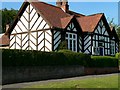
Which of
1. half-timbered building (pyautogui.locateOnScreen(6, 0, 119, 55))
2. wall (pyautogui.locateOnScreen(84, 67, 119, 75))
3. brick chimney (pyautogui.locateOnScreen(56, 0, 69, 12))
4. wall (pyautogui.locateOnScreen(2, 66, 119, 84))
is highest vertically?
brick chimney (pyautogui.locateOnScreen(56, 0, 69, 12))

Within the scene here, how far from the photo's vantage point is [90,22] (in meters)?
46.9

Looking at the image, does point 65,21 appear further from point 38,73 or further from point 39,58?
point 38,73

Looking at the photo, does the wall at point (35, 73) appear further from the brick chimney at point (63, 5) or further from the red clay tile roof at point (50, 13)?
the brick chimney at point (63, 5)

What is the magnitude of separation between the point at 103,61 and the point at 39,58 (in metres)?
13.7

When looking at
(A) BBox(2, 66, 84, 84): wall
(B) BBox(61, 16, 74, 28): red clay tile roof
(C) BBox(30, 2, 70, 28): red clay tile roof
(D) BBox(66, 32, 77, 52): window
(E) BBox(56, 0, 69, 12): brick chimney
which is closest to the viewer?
(A) BBox(2, 66, 84, 84): wall

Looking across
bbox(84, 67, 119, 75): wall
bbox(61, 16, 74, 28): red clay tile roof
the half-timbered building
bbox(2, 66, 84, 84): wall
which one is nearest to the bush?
bbox(84, 67, 119, 75): wall

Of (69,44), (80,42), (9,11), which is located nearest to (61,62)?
(69,44)

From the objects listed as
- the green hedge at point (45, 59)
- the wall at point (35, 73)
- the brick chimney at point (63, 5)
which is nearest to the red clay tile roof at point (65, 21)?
the green hedge at point (45, 59)

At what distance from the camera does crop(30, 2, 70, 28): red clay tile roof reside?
40.3 m

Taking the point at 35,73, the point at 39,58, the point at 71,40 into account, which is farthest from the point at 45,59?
the point at 71,40

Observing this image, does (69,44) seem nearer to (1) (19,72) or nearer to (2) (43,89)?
(1) (19,72)

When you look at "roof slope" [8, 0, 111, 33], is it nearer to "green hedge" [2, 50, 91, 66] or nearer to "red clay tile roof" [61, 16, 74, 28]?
"red clay tile roof" [61, 16, 74, 28]

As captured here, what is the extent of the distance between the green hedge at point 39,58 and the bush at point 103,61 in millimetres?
2559

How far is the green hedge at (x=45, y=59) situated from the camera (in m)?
23.0
